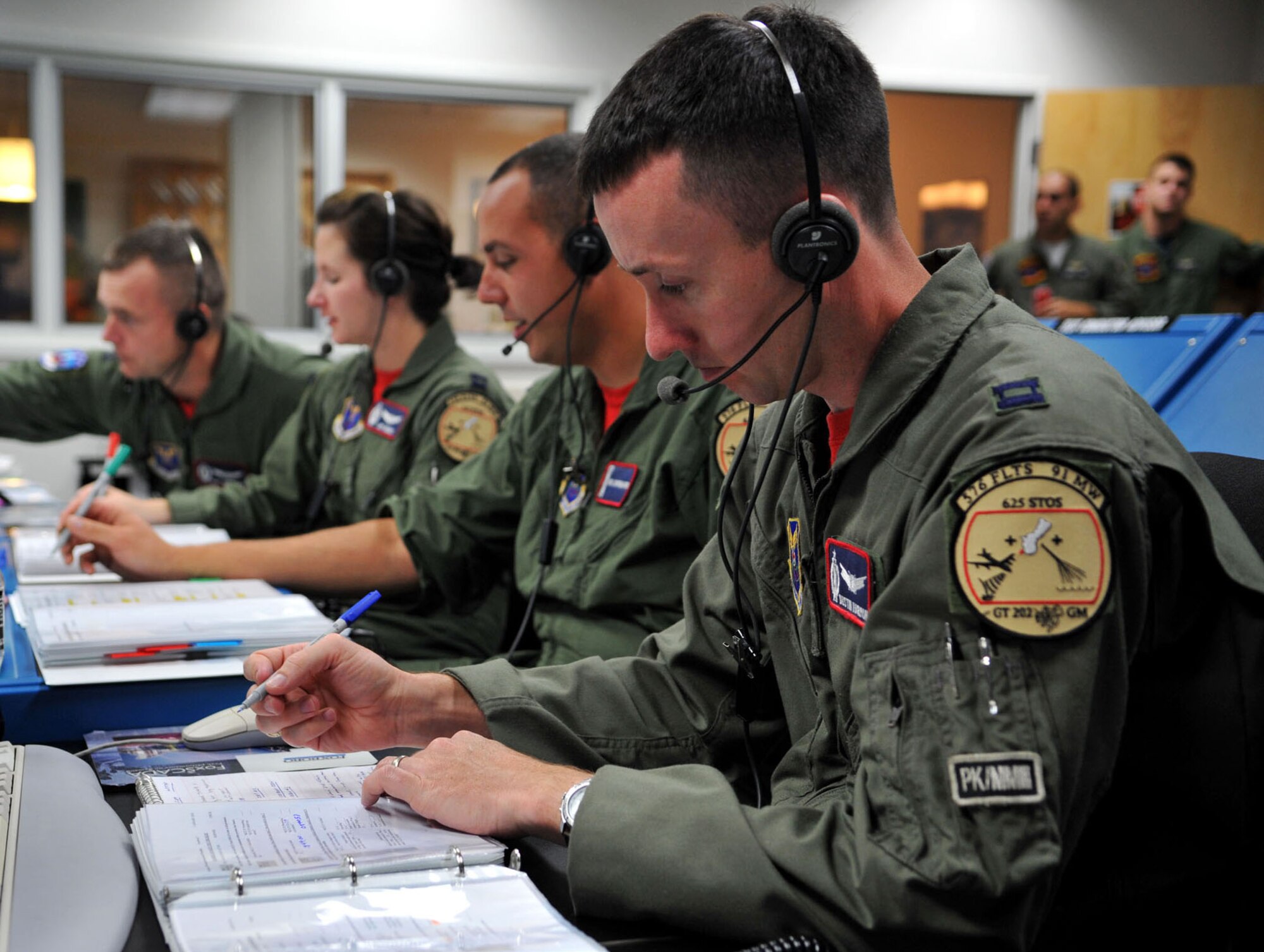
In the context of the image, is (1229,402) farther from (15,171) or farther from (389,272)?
(15,171)

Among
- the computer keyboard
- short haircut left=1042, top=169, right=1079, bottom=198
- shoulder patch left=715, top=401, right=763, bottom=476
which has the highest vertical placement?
short haircut left=1042, top=169, right=1079, bottom=198

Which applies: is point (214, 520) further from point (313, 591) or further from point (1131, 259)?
point (1131, 259)

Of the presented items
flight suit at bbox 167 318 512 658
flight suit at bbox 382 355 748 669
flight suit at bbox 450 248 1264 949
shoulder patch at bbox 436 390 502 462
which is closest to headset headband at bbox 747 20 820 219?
flight suit at bbox 450 248 1264 949

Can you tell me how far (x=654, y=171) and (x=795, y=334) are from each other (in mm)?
161

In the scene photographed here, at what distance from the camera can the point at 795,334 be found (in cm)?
89

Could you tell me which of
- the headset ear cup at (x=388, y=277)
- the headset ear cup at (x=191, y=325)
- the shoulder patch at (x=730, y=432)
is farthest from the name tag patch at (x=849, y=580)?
the headset ear cup at (x=191, y=325)

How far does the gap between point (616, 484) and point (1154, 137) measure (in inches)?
180

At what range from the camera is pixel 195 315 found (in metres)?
2.77

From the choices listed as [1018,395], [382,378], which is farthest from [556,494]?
[1018,395]

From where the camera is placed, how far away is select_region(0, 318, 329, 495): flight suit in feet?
9.32

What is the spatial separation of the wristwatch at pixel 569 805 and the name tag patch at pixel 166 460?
2.33 meters

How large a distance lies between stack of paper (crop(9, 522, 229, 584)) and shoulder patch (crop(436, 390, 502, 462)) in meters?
0.42

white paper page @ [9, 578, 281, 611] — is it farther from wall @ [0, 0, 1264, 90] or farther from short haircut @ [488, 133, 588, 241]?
wall @ [0, 0, 1264, 90]

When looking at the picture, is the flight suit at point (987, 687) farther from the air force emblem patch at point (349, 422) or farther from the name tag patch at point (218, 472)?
the name tag patch at point (218, 472)
